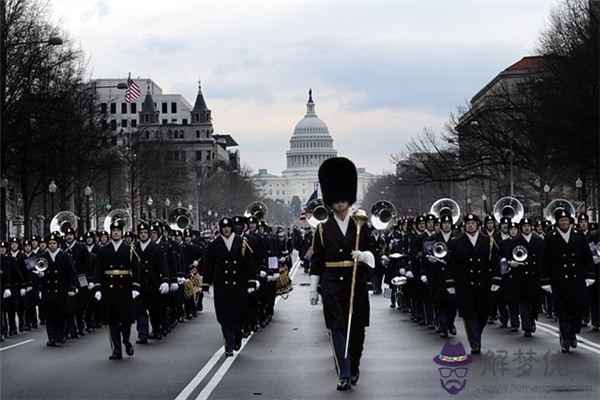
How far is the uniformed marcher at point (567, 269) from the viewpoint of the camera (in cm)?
1923

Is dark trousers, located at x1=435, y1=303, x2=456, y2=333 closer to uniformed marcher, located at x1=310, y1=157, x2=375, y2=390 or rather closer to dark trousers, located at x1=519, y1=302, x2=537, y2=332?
dark trousers, located at x1=519, y1=302, x2=537, y2=332

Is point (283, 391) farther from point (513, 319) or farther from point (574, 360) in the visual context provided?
point (513, 319)

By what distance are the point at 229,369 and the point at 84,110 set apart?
44520 mm

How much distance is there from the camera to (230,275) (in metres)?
20.0

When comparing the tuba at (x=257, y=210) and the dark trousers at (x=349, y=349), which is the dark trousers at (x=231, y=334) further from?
the tuba at (x=257, y=210)

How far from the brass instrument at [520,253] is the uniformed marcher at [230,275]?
625 centimetres

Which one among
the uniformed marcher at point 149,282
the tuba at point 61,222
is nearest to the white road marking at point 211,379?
the uniformed marcher at point 149,282

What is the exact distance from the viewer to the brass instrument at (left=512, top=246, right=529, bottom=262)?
967 inches

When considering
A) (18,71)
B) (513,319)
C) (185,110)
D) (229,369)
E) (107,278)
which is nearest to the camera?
(229,369)

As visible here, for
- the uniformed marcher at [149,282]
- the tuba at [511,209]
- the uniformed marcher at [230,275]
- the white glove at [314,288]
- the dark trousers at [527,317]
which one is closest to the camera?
the white glove at [314,288]

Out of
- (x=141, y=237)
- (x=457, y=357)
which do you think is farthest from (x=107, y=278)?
(x=457, y=357)

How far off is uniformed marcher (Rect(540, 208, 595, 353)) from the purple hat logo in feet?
4.93

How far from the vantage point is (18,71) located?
46.3 m

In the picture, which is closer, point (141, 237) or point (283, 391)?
point (283, 391)
